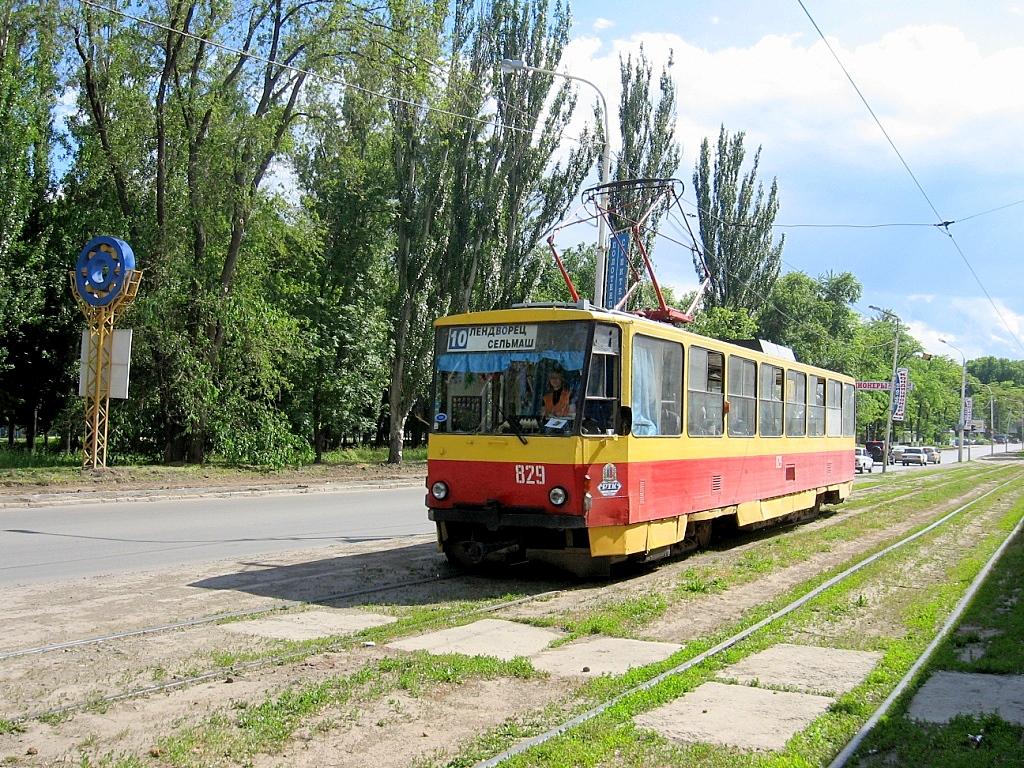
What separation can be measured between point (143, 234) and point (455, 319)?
18.3 m

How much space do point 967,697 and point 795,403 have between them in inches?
433

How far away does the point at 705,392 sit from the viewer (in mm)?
12586

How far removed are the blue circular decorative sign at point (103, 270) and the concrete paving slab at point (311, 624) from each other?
15.9 metres

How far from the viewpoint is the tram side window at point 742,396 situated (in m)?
13.6

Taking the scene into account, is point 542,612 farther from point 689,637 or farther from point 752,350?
point 752,350

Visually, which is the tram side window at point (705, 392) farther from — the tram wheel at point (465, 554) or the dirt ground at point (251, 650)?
the tram wheel at point (465, 554)

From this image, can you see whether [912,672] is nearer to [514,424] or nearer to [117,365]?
[514,424]

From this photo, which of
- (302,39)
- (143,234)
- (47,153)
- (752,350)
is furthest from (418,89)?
(752,350)

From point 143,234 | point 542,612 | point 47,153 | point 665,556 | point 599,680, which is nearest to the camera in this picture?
point 599,680

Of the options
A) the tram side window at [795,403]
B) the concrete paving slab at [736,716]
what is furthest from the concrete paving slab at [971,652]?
the tram side window at [795,403]

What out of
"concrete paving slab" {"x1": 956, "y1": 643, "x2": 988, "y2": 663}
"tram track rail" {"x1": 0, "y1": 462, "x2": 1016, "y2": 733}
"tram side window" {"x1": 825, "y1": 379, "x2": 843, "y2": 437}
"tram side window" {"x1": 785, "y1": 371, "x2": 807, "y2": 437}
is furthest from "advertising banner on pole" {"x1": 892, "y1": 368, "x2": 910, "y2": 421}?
"concrete paving slab" {"x1": 956, "y1": 643, "x2": 988, "y2": 663}

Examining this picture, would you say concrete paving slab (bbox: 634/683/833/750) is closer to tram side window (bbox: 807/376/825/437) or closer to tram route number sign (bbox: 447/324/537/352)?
tram route number sign (bbox: 447/324/537/352)

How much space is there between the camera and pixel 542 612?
356 inches

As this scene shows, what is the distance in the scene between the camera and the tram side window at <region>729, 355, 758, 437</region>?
1362cm
